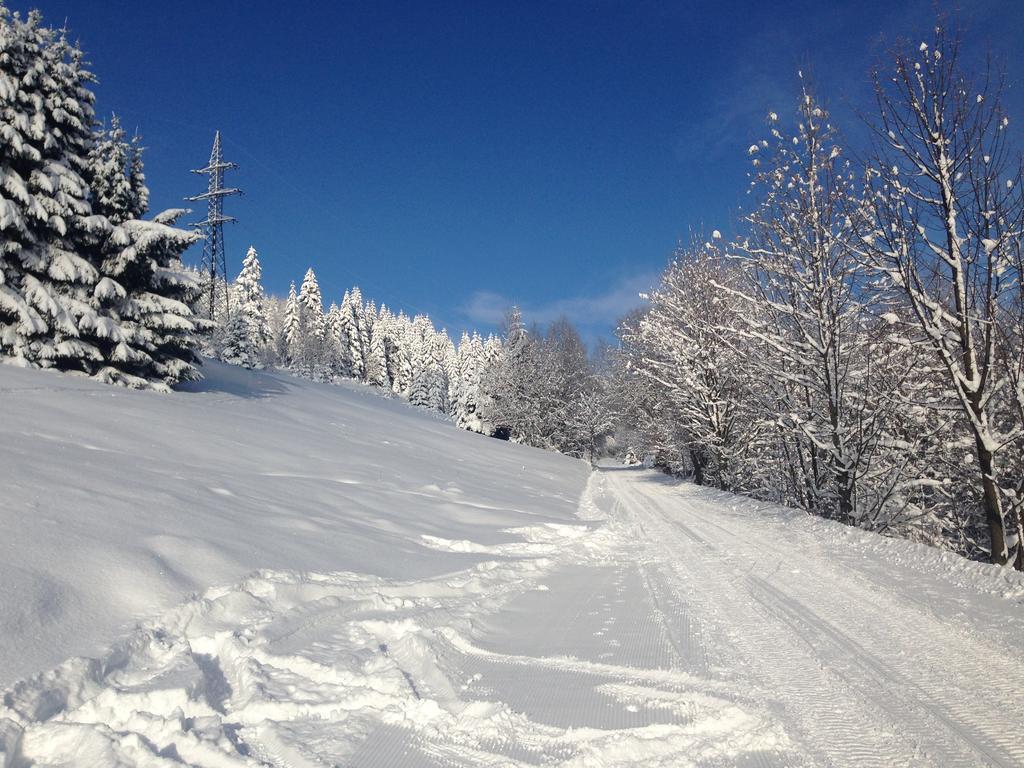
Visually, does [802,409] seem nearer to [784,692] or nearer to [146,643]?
[784,692]

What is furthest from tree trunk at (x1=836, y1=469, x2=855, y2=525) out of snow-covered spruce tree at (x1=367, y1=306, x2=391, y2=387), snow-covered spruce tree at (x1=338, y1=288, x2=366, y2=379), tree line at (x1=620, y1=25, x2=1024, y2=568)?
snow-covered spruce tree at (x1=367, y1=306, x2=391, y2=387)

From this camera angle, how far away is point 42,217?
44.5ft

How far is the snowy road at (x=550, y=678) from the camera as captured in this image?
2510mm

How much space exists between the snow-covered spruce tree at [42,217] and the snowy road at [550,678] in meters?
13.4

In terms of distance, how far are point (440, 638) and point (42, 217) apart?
1588 cm

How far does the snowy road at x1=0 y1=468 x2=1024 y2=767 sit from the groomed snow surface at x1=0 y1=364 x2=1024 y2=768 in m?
0.02

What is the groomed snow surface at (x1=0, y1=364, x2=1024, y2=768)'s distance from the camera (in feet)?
8.43

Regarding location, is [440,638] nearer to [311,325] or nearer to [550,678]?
[550,678]

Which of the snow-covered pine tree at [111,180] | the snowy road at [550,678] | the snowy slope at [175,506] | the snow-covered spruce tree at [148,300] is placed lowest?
the snowy road at [550,678]

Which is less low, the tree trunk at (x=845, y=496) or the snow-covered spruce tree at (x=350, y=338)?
the snow-covered spruce tree at (x=350, y=338)

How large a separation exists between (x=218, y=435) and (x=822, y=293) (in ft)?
41.4

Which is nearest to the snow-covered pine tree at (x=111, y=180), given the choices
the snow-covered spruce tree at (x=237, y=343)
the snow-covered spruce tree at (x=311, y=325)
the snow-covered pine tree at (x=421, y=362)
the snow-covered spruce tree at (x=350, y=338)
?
the snow-covered spruce tree at (x=237, y=343)

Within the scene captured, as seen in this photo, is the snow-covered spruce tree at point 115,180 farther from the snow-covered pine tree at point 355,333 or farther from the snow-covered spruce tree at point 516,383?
the snow-covered pine tree at point 355,333

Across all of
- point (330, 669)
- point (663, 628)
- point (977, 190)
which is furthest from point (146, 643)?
point (977, 190)
